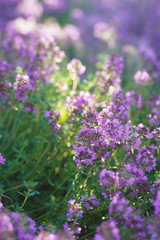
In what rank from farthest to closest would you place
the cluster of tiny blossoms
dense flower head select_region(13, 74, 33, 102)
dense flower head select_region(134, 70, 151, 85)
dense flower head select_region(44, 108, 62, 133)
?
1. dense flower head select_region(134, 70, 151, 85)
2. the cluster of tiny blossoms
3. dense flower head select_region(44, 108, 62, 133)
4. dense flower head select_region(13, 74, 33, 102)

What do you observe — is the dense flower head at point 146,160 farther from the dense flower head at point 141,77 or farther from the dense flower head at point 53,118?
the dense flower head at point 141,77

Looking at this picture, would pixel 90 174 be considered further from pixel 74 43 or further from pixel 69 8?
pixel 69 8

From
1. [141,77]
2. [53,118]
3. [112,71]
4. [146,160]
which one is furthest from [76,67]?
[146,160]

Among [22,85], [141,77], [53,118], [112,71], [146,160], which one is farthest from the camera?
[141,77]

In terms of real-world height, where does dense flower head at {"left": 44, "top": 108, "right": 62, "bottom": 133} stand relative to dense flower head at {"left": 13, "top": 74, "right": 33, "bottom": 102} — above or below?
below

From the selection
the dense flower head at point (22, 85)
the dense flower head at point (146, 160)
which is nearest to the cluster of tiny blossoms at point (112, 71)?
the dense flower head at point (22, 85)

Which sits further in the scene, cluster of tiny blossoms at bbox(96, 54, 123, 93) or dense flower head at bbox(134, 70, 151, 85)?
dense flower head at bbox(134, 70, 151, 85)

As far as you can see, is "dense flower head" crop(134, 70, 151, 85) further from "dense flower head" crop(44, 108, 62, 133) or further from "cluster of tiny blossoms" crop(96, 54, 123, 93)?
"dense flower head" crop(44, 108, 62, 133)

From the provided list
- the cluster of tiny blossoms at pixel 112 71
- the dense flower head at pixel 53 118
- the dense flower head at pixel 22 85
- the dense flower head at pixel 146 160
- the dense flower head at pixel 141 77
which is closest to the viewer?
the dense flower head at pixel 146 160

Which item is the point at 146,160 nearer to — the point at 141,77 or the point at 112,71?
the point at 112,71

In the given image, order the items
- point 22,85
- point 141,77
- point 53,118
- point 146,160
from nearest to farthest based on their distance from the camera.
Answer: point 146,160 < point 22,85 < point 53,118 < point 141,77

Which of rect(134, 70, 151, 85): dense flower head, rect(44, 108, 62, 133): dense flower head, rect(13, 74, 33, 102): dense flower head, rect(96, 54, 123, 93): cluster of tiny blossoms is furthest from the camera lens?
rect(134, 70, 151, 85): dense flower head

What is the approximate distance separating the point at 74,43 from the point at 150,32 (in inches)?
112

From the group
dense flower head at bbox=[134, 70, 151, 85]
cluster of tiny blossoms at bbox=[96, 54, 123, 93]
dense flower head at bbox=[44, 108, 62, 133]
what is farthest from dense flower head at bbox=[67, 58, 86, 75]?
dense flower head at bbox=[44, 108, 62, 133]
